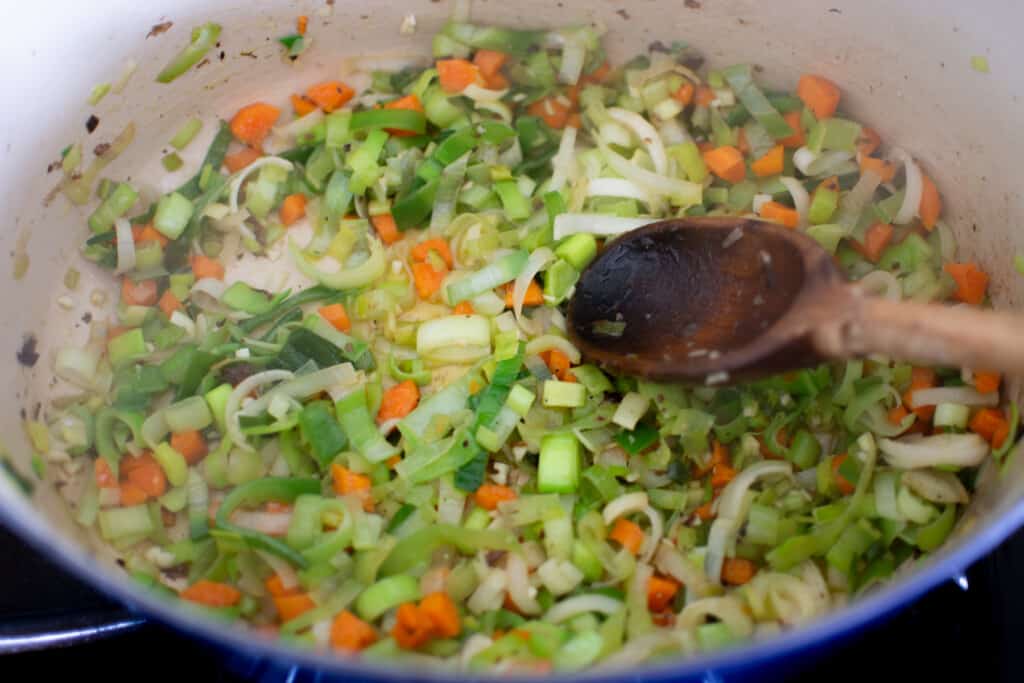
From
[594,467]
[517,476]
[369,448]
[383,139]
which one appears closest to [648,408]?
[594,467]

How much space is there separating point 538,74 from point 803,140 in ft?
1.96

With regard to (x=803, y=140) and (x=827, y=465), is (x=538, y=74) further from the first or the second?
(x=827, y=465)

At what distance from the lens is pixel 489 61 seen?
2154 millimetres

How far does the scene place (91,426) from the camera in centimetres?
182

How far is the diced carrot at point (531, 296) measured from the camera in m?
1.96

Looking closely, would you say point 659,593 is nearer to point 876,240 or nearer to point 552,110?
point 876,240

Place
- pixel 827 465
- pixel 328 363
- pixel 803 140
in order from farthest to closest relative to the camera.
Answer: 1. pixel 803 140
2. pixel 328 363
3. pixel 827 465

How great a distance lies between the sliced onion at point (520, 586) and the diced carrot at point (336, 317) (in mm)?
620

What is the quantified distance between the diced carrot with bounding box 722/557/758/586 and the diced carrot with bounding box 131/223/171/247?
133cm

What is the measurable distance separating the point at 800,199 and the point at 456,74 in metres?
0.80

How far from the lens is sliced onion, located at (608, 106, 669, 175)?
6.80 ft

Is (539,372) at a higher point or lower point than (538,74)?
lower

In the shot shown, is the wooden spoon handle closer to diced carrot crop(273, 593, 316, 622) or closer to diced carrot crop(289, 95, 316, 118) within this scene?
diced carrot crop(273, 593, 316, 622)

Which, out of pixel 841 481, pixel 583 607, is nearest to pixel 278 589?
pixel 583 607
